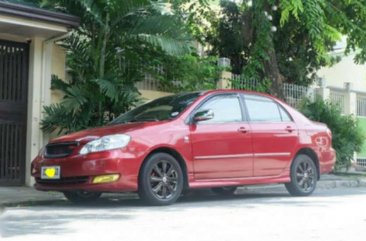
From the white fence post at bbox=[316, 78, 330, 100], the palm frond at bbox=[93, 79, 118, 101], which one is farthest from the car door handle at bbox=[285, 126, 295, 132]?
the white fence post at bbox=[316, 78, 330, 100]

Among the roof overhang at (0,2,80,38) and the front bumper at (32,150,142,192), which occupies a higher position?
the roof overhang at (0,2,80,38)

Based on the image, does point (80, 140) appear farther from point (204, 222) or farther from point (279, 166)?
point (279, 166)

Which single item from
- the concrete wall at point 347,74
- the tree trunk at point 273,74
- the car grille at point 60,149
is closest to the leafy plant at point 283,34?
the tree trunk at point 273,74

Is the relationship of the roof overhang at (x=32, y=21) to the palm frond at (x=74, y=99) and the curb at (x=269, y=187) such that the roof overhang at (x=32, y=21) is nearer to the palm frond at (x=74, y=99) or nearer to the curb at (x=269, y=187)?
the palm frond at (x=74, y=99)

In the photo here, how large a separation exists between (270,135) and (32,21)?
441 centimetres

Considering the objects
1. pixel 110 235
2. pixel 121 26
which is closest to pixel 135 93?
pixel 121 26

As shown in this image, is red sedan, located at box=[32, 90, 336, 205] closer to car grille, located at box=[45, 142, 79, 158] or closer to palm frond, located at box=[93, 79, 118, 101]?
car grille, located at box=[45, 142, 79, 158]

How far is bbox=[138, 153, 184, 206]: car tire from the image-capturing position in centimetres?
805

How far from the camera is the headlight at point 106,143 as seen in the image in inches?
312

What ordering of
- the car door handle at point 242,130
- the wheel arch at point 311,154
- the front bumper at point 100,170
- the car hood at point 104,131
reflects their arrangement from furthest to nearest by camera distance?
the wheel arch at point 311,154, the car door handle at point 242,130, the car hood at point 104,131, the front bumper at point 100,170

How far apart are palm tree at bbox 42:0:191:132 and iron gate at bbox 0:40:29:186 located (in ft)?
1.73

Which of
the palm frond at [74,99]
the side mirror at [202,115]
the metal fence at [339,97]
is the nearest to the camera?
the side mirror at [202,115]

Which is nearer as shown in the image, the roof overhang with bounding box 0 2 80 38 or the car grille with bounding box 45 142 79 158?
the car grille with bounding box 45 142 79 158

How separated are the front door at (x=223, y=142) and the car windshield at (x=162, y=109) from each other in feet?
0.90
